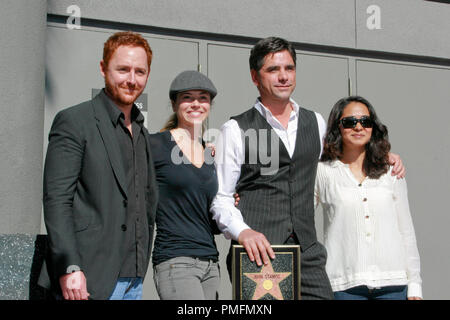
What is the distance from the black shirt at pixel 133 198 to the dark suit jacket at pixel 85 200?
0.17 feet

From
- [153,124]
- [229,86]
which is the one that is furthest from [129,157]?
[229,86]

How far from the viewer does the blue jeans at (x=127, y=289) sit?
2631 mm

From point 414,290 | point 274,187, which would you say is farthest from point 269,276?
point 414,290

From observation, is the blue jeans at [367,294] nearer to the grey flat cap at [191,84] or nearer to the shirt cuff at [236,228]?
the shirt cuff at [236,228]

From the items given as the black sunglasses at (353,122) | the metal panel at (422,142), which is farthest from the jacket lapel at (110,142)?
the metal panel at (422,142)

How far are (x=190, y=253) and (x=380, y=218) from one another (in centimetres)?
114

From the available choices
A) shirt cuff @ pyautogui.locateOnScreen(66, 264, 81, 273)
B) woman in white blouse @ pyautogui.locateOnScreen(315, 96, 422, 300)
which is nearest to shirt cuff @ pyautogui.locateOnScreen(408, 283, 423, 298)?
woman in white blouse @ pyautogui.locateOnScreen(315, 96, 422, 300)

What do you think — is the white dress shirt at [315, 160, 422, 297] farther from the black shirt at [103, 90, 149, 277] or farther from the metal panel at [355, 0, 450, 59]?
the metal panel at [355, 0, 450, 59]

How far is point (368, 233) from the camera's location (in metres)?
3.36

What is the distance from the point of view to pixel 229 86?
20.1ft

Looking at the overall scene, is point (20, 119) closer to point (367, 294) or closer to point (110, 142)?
point (110, 142)

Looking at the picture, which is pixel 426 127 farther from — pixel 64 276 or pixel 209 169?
pixel 64 276
